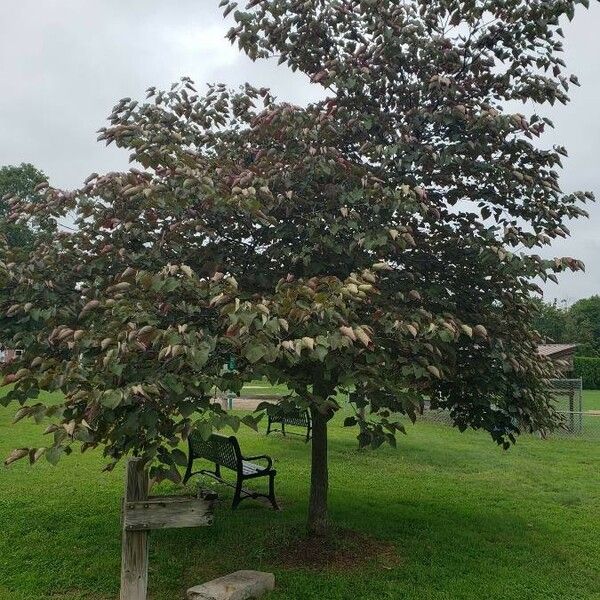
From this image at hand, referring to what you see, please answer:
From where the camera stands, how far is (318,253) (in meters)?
4.59

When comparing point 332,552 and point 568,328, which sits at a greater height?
point 568,328

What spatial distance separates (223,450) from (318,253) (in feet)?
10.8

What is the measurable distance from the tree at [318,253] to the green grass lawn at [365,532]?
0.93 meters

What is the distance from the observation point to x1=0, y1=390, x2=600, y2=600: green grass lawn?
486 cm

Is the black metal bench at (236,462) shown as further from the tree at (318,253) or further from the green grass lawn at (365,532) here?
the tree at (318,253)

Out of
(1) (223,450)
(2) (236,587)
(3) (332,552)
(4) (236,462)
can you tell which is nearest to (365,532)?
(3) (332,552)

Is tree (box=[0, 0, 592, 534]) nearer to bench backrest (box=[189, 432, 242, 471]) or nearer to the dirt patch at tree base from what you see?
the dirt patch at tree base

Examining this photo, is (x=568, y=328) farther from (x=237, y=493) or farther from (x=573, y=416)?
(x=237, y=493)

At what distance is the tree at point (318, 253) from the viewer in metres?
3.43

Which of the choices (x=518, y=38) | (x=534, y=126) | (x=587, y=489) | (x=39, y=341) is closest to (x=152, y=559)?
(x=39, y=341)

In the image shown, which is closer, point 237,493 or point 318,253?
point 318,253

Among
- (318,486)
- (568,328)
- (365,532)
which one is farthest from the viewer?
(568,328)

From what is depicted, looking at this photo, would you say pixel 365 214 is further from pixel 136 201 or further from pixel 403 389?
pixel 136 201

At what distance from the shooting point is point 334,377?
4531mm
